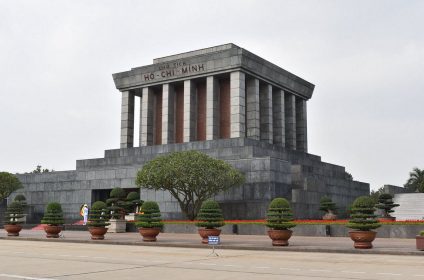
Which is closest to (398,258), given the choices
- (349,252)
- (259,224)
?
(349,252)

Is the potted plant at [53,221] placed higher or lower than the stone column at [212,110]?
lower

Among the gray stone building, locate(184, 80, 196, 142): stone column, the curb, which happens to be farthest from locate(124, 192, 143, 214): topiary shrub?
locate(184, 80, 196, 142): stone column

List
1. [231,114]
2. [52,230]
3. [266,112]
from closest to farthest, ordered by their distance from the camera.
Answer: [52,230] < [231,114] < [266,112]

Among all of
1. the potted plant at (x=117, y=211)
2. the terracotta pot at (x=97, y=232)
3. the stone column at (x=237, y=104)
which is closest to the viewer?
the terracotta pot at (x=97, y=232)

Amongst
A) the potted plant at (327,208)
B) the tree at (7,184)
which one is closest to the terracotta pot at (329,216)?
the potted plant at (327,208)

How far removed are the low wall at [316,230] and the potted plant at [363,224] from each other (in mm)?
7876

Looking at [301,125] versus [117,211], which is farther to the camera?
[301,125]

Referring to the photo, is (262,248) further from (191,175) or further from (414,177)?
(414,177)

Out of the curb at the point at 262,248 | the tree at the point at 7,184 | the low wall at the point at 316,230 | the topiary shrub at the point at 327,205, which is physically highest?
the tree at the point at 7,184

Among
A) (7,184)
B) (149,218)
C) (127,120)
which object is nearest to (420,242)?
(149,218)

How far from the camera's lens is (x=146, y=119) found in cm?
6069

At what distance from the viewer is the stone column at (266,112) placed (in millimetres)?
58094

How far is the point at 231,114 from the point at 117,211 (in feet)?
56.1

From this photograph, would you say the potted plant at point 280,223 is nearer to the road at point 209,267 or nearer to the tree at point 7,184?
the road at point 209,267
